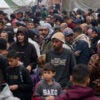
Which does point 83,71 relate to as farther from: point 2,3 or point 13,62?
point 2,3

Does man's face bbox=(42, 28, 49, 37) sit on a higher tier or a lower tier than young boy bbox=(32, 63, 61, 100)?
higher

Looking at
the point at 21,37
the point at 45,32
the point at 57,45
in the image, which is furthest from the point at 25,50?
the point at 45,32

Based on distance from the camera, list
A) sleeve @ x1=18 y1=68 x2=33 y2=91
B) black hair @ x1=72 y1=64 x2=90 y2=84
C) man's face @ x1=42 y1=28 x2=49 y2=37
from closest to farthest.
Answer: black hair @ x1=72 y1=64 x2=90 y2=84, sleeve @ x1=18 y1=68 x2=33 y2=91, man's face @ x1=42 y1=28 x2=49 y2=37

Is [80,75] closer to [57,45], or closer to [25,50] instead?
[57,45]

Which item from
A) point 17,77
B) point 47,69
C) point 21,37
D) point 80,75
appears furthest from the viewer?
point 21,37

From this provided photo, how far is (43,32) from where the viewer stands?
1108 centimetres

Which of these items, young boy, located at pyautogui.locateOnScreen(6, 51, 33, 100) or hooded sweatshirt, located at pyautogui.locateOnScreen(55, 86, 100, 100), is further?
young boy, located at pyautogui.locateOnScreen(6, 51, 33, 100)

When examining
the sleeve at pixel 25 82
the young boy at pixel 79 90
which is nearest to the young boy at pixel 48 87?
the sleeve at pixel 25 82

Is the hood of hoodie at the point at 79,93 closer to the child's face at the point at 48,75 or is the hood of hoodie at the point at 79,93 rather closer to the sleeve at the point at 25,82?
the child's face at the point at 48,75

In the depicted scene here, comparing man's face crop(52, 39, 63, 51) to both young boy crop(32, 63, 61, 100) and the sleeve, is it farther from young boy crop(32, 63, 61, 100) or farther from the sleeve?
young boy crop(32, 63, 61, 100)

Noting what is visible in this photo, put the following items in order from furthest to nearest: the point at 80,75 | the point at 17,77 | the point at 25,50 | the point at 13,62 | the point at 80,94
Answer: the point at 25,50
the point at 17,77
the point at 13,62
the point at 80,75
the point at 80,94

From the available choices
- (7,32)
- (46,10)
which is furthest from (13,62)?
(46,10)

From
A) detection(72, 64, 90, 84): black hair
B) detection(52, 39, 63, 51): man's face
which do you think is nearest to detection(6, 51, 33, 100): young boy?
detection(52, 39, 63, 51): man's face

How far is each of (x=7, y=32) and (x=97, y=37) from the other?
2478mm
